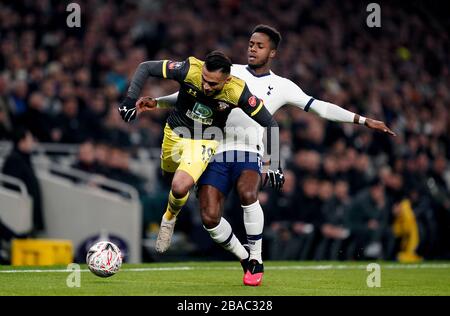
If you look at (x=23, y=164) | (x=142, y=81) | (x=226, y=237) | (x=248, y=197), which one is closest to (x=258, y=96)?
(x=248, y=197)

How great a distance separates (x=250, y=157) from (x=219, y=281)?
131 centimetres

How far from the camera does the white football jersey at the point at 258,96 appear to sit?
10594 mm

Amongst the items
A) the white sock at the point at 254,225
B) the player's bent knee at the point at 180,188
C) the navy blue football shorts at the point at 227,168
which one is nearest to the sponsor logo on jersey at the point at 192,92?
the navy blue football shorts at the point at 227,168

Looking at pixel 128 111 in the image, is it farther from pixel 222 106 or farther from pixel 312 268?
pixel 312 268

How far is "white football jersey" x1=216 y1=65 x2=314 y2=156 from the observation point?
10594mm

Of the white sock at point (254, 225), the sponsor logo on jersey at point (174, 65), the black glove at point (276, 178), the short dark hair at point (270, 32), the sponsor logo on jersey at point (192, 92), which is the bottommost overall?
the white sock at point (254, 225)

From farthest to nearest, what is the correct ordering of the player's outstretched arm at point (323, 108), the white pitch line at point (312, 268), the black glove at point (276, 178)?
the white pitch line at point (312, 268), the player's outstretched arm at point (323, 108), the black glove at point (276, 178)

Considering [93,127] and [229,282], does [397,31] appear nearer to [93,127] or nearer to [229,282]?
[93,127]

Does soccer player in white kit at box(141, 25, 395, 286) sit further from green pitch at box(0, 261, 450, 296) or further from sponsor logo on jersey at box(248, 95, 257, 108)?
sponsor logo on jersey at box(248, 95, 257, 108)

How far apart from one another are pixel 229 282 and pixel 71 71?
381 inches

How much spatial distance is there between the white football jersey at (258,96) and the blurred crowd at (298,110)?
218 inches

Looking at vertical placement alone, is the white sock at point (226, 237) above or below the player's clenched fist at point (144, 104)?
below

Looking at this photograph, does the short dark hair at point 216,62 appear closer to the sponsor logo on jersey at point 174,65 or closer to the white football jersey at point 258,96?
the sponsor logo on jersey at point 174,65

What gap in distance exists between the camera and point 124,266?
1246cm
